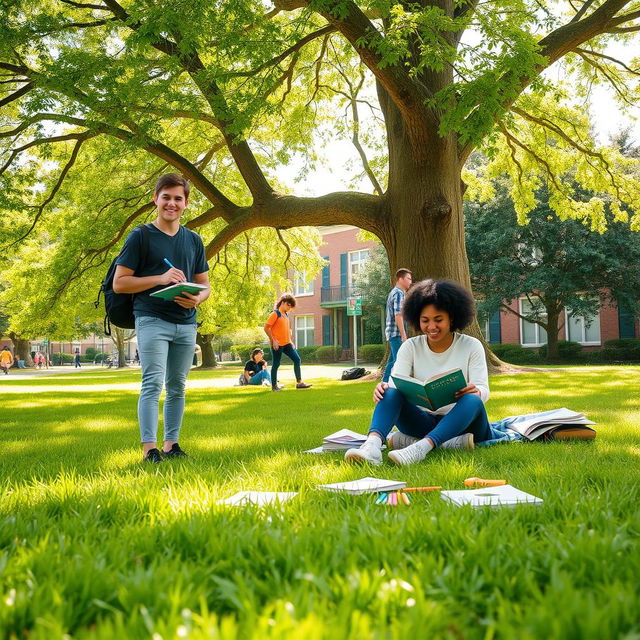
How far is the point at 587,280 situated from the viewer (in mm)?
23062

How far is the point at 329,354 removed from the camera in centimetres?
3669

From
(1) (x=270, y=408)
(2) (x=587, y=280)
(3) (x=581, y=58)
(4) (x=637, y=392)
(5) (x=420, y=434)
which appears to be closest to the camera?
(5) (x=420, y=434)

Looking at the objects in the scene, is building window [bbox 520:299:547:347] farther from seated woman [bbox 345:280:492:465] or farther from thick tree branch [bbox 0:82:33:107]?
seated woman [bbox 345:280:492:465]

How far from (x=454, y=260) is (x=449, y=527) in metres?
8.76

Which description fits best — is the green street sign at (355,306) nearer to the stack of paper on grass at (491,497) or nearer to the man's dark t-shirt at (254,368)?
the man's dark t-shirt at (254,368)

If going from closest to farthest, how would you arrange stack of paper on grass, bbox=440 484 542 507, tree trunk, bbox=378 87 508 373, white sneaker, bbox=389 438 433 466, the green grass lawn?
the green grass lawn
stack of paper on grass, bbox=440 484 542 507
white sneaker, bbox=389 438 433 466
tree trunk, bbox=378 87 508 373

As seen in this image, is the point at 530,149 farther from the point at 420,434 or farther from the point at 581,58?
the point at 420,434

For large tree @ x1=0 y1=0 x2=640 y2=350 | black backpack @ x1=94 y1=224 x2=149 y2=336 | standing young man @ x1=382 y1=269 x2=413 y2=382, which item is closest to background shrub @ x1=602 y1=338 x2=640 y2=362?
large tree @ x1=0 y1=0 x2=640 y2=350

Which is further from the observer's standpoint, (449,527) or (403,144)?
(403,144)

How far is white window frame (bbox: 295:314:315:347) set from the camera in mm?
40875

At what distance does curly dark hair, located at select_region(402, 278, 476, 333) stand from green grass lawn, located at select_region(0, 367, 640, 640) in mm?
1063

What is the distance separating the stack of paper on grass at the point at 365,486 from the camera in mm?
2773

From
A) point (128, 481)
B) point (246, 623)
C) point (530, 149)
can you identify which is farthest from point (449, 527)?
point (530, 149)

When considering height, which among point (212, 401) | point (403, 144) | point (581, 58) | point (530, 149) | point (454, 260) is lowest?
point (212, 401)
